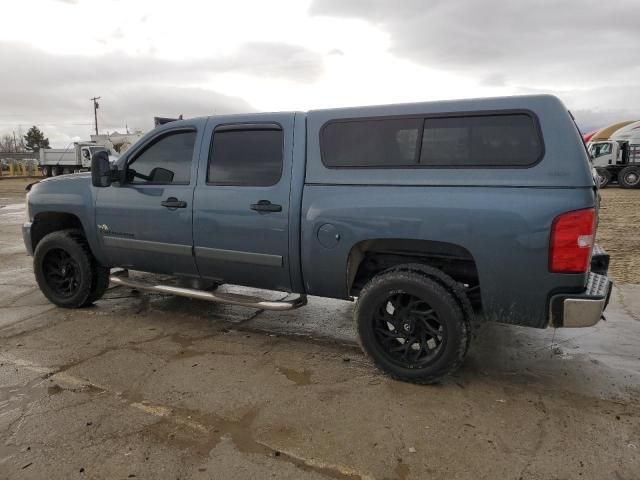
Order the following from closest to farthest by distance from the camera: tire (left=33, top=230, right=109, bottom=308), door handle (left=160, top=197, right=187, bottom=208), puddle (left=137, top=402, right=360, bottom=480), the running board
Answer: puddle (left=137, top=402, right=360, bottom=480), the running board, door handle (left=160, top=197, right=187, bottom=208), tire (left=33, top=230, right=109, bottom=308)

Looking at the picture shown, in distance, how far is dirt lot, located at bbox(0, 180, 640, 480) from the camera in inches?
99.8

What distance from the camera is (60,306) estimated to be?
16.7 feet

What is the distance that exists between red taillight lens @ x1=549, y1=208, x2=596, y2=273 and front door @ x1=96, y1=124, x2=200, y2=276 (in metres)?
2.86

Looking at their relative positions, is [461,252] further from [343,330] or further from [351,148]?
[343,330]

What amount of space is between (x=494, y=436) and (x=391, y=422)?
0.59m

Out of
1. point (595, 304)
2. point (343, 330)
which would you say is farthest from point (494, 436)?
point (343, 330)

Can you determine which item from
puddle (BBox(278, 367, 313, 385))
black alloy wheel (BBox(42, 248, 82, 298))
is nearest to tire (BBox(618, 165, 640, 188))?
puddle (BBox(278, 367, 313, 385))

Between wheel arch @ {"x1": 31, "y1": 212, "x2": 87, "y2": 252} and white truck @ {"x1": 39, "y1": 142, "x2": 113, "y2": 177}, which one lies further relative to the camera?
white truck @ {"x1": 39, "y1": 142, "x2": 113, "y2": 177}

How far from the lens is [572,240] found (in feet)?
9.27

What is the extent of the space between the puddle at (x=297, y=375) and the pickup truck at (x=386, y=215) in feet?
1.65

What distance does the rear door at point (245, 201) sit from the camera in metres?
3.79

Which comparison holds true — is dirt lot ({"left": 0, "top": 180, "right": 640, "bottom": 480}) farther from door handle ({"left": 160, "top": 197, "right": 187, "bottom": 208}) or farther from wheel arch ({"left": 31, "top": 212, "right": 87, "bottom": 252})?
door handle ({"left": 160, "top": 197, "right": 187, "bottom": 208})

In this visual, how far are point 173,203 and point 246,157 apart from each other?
0.81 meters

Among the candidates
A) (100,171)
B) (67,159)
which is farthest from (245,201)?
(67,159)
